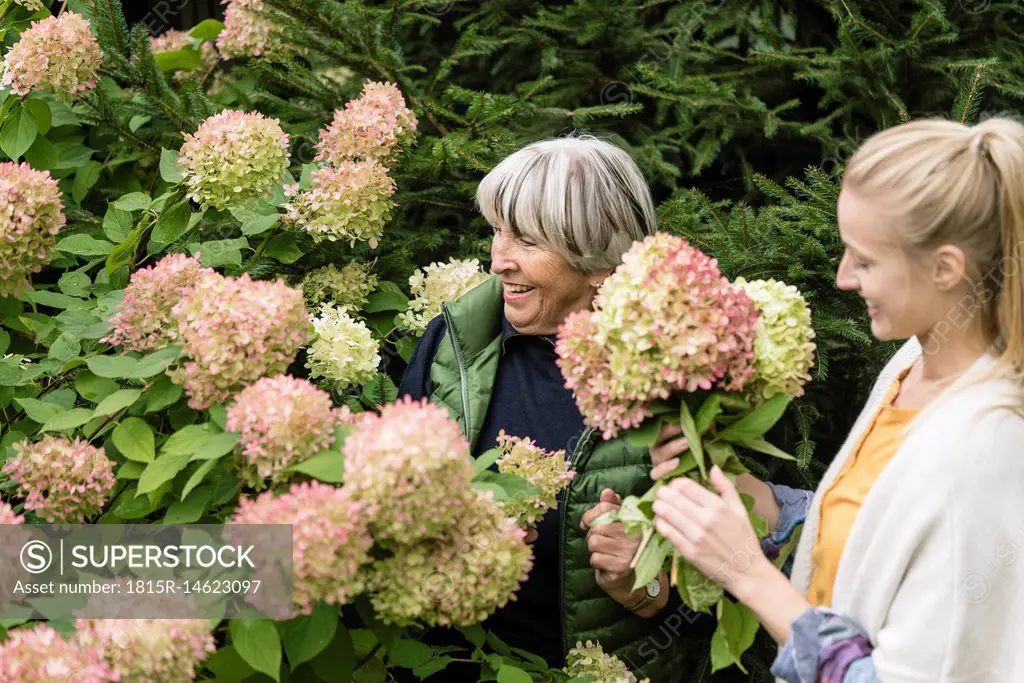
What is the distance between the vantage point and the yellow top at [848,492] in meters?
1.54

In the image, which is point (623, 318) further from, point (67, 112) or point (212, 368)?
point (67, 112)

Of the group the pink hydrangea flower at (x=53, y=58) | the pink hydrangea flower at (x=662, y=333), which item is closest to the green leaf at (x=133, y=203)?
the pink hydrangea flower at (x=53, y=58)

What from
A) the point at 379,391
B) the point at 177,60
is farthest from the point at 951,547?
the point at 177,60

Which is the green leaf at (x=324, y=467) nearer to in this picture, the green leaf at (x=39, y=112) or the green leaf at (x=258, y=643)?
the green leaf at (x=258, y=643)

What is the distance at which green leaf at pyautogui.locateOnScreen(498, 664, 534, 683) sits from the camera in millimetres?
1733

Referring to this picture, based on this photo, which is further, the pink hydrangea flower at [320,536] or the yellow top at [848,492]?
the yellow top at [848,492]

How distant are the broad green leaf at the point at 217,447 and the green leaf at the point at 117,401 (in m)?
0.25

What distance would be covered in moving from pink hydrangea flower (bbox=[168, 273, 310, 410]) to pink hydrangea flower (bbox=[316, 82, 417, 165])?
33.8 inches

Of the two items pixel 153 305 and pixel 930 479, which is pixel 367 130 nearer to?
pixel 153 305

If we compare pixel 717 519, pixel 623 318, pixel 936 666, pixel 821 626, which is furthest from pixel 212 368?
pixel 936 666

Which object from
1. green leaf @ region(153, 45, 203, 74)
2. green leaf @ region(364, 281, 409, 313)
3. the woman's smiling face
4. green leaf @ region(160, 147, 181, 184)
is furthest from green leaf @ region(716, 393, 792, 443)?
green leaf @ region(153, 45, 203, 74)

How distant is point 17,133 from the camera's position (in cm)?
229

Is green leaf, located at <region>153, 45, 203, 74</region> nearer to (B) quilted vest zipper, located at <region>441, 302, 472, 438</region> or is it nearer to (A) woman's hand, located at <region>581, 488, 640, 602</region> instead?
(B) quilted vest zipper, located at <region>441, 302, 472, 438</region>

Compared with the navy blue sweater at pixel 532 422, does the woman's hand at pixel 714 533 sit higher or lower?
higher
